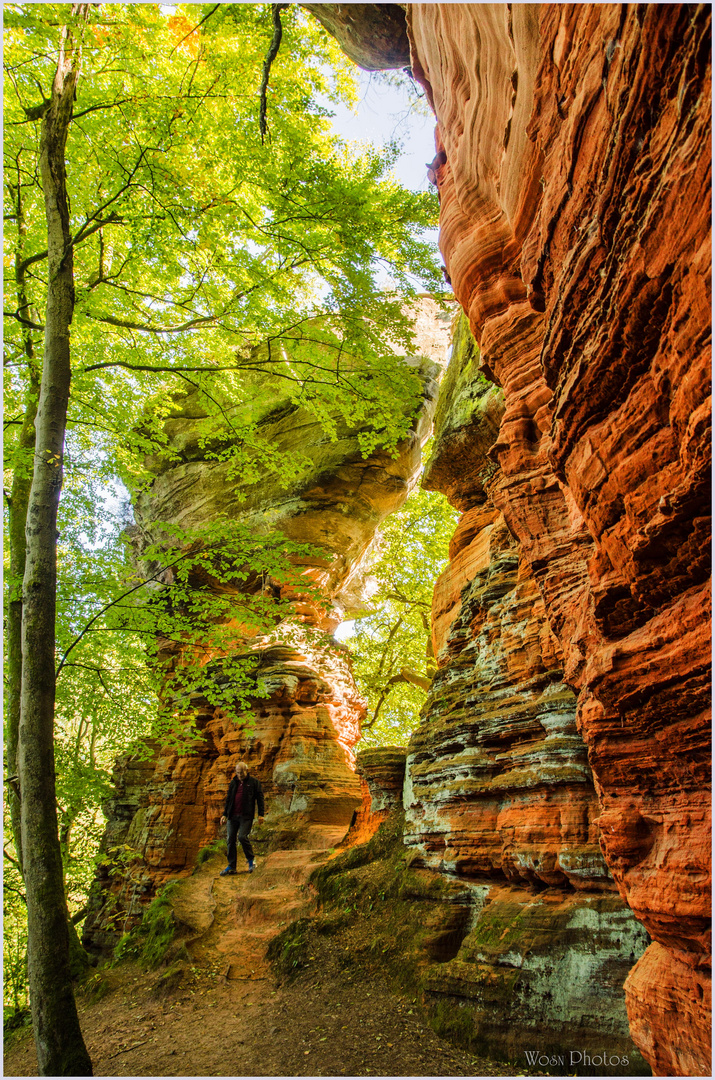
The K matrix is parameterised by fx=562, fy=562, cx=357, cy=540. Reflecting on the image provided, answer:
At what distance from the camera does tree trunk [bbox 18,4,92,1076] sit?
4.69 m

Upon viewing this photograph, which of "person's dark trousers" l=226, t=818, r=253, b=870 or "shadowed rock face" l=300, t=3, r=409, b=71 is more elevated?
"shadowed rock face" l=300, t=3, r=409, b=71

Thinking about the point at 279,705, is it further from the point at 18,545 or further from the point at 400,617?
the point at 18,545

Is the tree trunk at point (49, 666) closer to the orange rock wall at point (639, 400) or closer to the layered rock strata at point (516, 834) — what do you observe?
the layered rock strata at point (516, 834)

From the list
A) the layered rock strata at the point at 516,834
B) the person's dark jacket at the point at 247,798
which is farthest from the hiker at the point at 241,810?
the layered rock strata at the point at 516,834

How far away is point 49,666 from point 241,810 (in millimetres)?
6432

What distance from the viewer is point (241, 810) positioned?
10531 millimetres

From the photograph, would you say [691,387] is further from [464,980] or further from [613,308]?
[464,980]

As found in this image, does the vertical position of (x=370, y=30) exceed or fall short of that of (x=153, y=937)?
it exceeds it

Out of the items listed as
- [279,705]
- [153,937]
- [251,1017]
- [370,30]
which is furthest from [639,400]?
[279,705]

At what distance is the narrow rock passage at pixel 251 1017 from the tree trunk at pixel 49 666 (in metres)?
1.63

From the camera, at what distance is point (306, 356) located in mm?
8758

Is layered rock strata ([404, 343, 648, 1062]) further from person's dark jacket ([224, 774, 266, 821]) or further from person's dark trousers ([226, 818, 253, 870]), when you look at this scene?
person's dark trousers ([226, 818, 253, 870])

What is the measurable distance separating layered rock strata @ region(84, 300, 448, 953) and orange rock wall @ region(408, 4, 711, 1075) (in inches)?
285

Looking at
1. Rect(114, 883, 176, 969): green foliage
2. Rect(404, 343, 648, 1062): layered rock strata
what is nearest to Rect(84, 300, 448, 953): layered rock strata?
Rect(114, 883, 176, 969): green foliage
